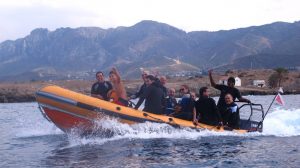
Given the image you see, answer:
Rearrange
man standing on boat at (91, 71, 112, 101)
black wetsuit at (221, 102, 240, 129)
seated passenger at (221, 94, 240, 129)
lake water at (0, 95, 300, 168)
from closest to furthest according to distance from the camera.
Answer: lake water at (0, 95, 300, 168), seated passenger at (221, 94, 240, 129), black wetsuit at (221, 102, 240, 129), man standing on boat at (91, 71, 112, 101)

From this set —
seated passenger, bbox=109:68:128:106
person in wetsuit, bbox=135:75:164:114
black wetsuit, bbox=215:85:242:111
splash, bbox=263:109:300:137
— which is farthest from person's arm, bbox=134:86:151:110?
splash, bbox=263:109:300:137

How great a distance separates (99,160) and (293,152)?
4455 mm

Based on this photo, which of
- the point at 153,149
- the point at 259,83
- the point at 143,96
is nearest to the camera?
the point at 153,149

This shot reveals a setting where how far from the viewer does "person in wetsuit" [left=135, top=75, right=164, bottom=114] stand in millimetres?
13281

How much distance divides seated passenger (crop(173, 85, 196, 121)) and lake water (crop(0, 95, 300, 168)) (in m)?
0.64

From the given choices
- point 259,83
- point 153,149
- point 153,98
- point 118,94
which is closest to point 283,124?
point 153,98

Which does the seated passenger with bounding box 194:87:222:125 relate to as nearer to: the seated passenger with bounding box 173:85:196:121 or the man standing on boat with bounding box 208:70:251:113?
the seated passenger with bounding box 173:85:196:121

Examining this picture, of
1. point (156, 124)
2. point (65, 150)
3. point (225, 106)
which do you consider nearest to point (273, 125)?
point (225, 106)

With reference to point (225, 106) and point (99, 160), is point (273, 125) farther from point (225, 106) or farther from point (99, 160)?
point (99, 160)

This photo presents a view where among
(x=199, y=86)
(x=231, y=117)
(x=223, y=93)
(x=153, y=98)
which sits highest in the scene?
(x=199, y=86)

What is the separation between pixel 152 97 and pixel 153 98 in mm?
62

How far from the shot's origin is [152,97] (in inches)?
533

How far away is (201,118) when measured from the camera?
45.9 ft

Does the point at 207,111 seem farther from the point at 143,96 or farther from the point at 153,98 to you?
the point at 143,96
